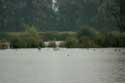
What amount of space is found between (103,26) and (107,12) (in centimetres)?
153

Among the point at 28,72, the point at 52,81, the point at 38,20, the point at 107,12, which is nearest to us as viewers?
the point at 52,81

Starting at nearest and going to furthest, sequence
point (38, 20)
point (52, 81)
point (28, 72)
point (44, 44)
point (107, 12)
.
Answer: point (52, 81), point (28, 72), point (44, 44), point (107, 12), point (38, 20)

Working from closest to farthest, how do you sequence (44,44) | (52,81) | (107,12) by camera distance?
(52,81)
(44,44)
(107,12)

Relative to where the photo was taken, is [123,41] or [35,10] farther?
[35,10]

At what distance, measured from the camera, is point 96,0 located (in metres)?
51.4

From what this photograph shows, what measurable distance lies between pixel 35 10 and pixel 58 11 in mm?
3538

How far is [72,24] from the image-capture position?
52.3 m

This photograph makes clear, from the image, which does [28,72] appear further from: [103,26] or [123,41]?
[103,26]

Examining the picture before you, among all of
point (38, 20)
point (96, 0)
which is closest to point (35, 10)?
point (38, 20)

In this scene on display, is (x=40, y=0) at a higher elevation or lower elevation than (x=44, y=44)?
higher

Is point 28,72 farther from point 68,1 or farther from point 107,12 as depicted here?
point 68,1

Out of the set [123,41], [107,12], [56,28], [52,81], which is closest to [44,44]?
[123,41]

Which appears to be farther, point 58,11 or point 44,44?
point 58,11

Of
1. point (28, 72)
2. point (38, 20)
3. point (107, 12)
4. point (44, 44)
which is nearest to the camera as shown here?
point (28, 72)
